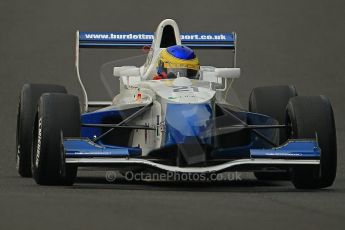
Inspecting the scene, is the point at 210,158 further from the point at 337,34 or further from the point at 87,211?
the point at 337,34

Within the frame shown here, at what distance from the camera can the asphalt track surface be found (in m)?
9.21

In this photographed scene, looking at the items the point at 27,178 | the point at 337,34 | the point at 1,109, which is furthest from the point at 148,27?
the point at 27,178

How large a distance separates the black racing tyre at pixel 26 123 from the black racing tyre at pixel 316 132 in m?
3.05

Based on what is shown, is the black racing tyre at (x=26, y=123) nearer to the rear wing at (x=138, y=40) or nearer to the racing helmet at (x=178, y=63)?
the racing helmet at (x=178, y=63)

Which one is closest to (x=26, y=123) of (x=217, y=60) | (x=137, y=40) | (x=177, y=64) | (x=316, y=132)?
(x=177, y=64)

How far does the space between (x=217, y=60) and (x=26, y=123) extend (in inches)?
801

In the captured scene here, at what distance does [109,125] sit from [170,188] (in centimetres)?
85

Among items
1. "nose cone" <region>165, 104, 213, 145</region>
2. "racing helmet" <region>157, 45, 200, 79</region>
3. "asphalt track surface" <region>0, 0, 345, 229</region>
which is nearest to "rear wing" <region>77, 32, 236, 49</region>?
"asphalt track surface" <region>0, 0, 345, 229</region>

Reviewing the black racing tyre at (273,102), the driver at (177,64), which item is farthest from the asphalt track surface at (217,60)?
the driver at (177,64)

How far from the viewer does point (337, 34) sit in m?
30.9

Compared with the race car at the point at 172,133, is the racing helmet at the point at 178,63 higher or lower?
higher

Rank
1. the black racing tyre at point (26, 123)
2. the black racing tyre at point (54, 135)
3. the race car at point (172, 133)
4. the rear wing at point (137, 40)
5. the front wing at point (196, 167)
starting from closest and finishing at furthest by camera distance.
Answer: the front wing at point (196, 167) < the race car at point (172, 133) < the black racing tyre at point (54, 135) < the black racing tyre at point (26, 123) < the rear wing at point (137, 40)

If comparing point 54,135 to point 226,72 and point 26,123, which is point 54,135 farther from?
point 226,72

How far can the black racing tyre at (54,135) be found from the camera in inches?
488
